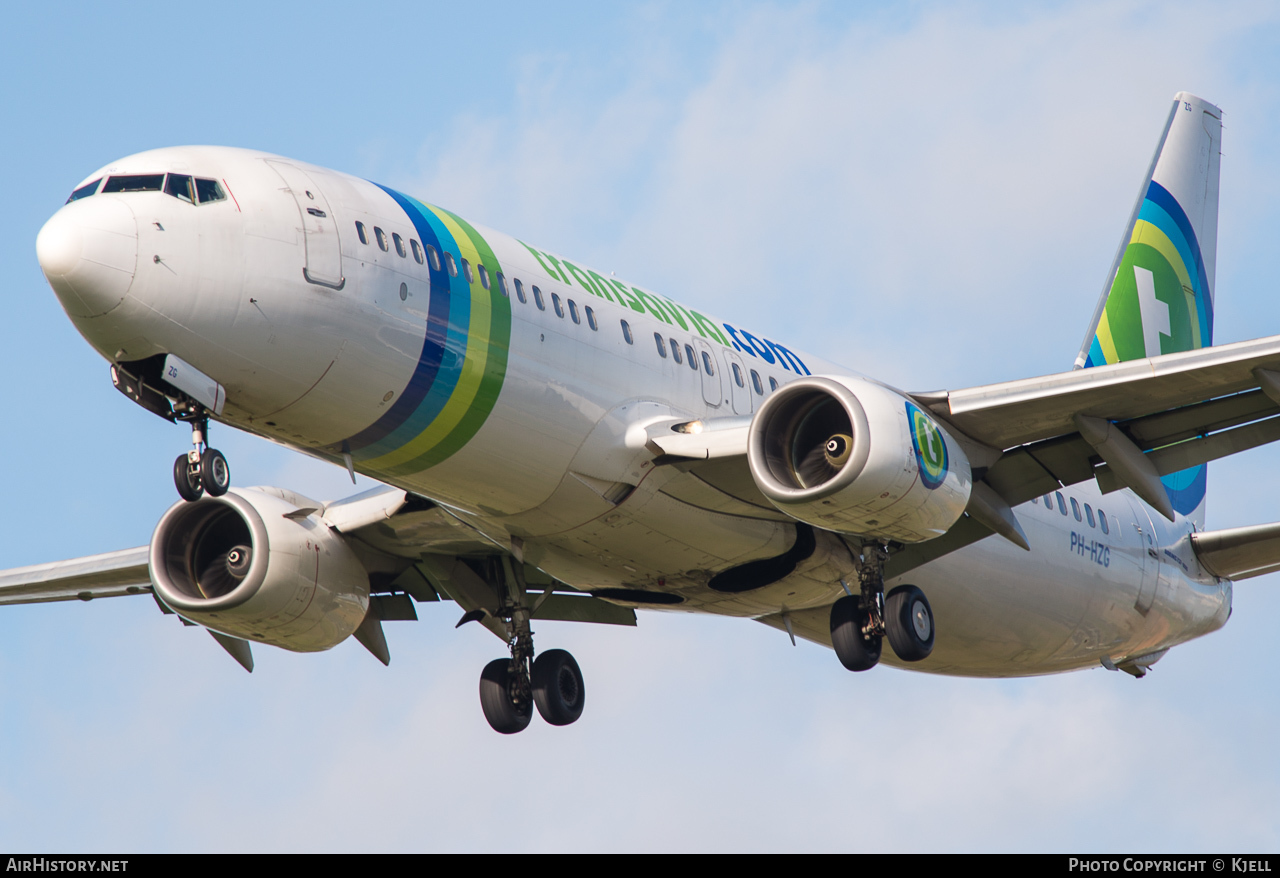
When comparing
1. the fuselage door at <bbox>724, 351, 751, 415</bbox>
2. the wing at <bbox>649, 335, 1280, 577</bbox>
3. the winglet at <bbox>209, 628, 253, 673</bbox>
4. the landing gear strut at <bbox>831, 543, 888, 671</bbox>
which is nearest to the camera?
the wing at <bbox>649, 335, 1280, 577</bbox>

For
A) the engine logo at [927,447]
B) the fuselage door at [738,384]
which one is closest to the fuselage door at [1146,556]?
the fuselage door at [738,384]

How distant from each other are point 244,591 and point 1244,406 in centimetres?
1416

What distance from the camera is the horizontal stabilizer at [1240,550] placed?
2700 centimetres

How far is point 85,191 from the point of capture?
1759 centimetres

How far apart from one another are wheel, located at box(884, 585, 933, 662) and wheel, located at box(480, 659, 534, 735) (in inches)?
222

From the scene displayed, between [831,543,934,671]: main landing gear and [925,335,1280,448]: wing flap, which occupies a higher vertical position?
[925,335,1280,448]: wing flap

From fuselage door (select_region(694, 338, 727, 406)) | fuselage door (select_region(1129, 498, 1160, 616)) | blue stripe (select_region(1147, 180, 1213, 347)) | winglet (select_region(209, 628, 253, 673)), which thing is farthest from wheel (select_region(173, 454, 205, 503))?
blue stripe (select_region(1147, 180, 1213, 347))

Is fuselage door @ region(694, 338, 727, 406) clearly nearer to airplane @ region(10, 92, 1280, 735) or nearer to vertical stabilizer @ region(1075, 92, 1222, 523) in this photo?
airplane @ region(10, 92, 1280, 735)

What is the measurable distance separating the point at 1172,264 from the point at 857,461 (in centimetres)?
1903

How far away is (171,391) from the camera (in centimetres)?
1739

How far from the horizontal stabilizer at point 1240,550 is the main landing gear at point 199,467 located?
17.2 metres

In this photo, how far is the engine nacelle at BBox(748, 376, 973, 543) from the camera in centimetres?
1933

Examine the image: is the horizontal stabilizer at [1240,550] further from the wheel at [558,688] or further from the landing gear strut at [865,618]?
the wheel at [558,688]

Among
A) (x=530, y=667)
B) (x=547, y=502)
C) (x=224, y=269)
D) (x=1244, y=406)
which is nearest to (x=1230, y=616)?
(x=1244, y=406)
